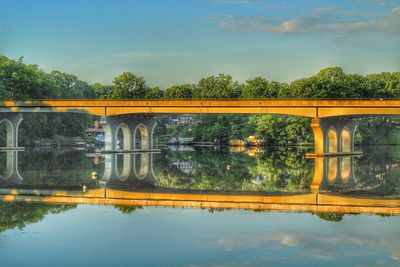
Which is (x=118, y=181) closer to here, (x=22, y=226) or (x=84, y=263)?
(x=22, y=226)

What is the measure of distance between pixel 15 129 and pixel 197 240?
69.9 metres

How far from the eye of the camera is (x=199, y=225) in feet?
75.4

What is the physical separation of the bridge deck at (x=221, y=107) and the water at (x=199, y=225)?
22.5 metres

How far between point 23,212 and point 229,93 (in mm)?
88333

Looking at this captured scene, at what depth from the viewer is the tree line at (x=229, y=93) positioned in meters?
101

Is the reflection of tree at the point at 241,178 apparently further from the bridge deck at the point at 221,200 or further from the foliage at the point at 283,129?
the foliage at the point at 283,129

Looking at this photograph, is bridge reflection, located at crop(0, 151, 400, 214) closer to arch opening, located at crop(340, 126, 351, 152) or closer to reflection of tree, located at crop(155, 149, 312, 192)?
reflection of tree, located at crop(155, 149, 312, 192)

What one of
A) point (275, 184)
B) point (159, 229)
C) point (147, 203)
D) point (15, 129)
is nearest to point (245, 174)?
point (275, 184)

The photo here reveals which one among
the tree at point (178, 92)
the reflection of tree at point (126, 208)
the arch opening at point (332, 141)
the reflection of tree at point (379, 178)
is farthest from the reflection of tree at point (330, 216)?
the tree at point (178, 92)

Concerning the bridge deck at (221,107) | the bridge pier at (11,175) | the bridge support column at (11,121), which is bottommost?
the bridge pier at (11,175)

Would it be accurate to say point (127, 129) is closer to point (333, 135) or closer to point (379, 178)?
point (333, 135)

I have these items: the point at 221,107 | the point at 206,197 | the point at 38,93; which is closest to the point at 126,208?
the point at 206,197

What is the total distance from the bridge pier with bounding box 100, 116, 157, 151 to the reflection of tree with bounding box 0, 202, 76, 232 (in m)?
45.2

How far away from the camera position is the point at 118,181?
4019cm
